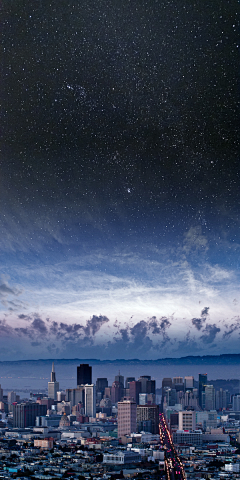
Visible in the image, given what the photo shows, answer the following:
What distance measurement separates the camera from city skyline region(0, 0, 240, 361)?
269 cm

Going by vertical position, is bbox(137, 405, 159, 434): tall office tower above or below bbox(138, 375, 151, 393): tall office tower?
below

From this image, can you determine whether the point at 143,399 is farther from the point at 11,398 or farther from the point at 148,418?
the point at 11,398

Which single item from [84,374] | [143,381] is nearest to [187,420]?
[143,381]

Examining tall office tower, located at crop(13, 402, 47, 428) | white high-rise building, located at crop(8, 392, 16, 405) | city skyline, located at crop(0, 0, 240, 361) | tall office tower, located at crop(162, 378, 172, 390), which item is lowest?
tall office tower, located at crop(13, 402, 47, 428)

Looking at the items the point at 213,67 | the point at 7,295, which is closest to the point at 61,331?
the point at 7,295

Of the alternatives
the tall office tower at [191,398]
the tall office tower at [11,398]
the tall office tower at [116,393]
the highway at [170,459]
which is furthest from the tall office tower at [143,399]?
the tall office tower at [11,398]

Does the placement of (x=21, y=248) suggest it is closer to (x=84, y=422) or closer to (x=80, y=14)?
(x=84, y=422)

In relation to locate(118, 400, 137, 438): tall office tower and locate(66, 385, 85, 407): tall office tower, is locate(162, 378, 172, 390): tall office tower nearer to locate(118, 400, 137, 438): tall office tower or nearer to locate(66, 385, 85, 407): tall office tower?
locate(118, 400, 137, 438): tall office tower

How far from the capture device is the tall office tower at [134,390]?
6.29 meters

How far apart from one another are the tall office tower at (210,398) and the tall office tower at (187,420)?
0.22 metres

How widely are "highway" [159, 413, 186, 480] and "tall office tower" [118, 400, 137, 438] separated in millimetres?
318

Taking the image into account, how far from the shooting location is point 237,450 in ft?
13.0

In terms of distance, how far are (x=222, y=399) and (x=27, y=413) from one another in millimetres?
2350

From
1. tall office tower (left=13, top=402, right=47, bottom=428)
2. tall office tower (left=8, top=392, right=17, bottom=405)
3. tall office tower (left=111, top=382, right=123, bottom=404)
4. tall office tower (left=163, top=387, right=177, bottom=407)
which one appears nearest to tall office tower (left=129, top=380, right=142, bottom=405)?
tall office tower (left=111, top=382, right=123, bottom=404)
